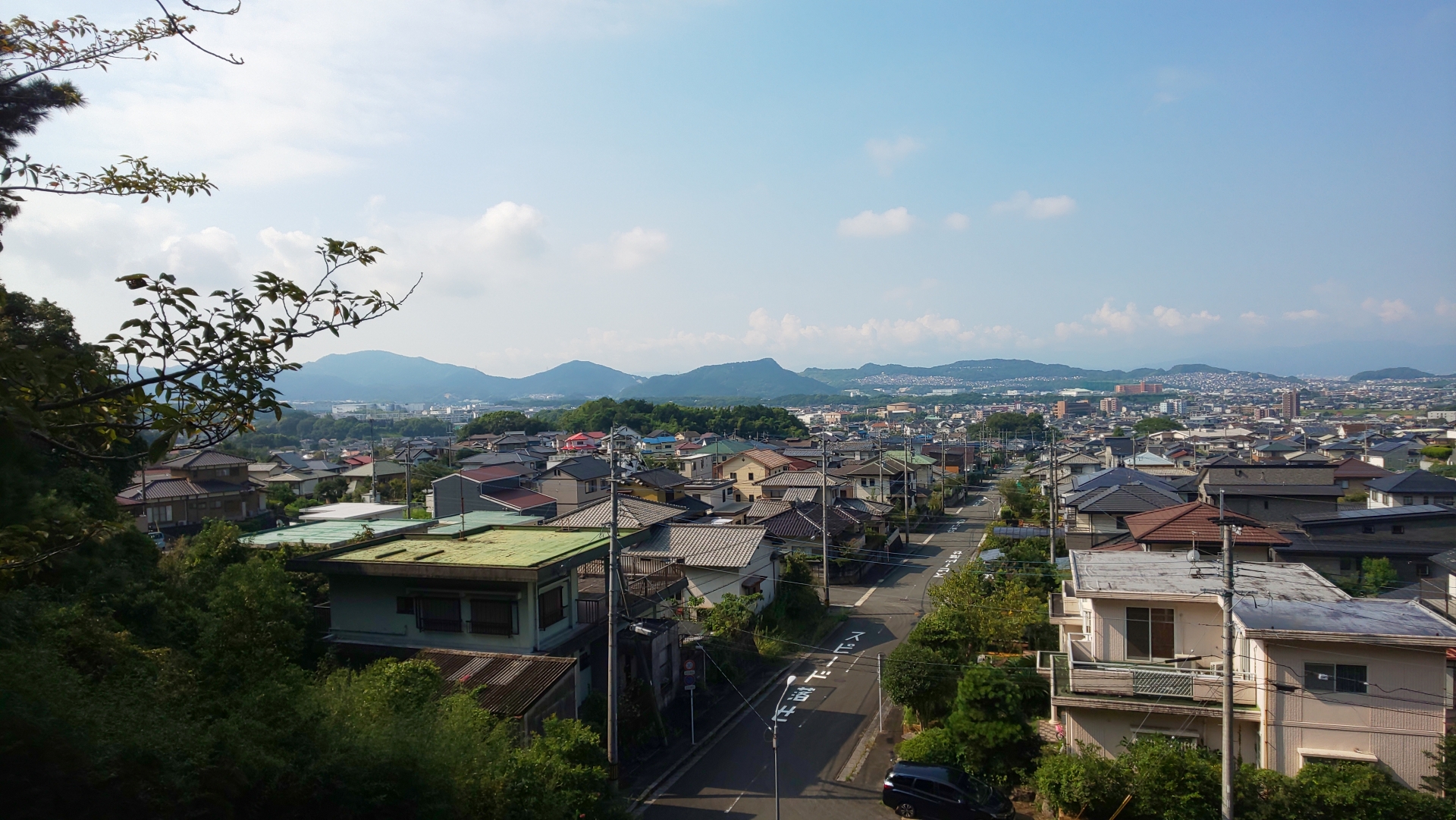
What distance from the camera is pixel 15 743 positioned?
10.7 feet

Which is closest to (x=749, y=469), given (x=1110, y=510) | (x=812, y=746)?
(x=1110, y=510)

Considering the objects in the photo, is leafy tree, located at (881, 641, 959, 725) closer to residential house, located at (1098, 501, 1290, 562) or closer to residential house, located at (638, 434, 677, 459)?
residential house, located at (1098, 501, 1290, 562)

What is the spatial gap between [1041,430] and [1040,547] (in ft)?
230

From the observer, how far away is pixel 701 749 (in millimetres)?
12898

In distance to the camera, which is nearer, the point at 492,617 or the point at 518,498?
the point at 492,617

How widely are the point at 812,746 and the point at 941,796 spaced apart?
2966mm

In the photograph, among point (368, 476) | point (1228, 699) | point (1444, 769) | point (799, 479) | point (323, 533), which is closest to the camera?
point (1228, 699)

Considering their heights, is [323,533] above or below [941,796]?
above

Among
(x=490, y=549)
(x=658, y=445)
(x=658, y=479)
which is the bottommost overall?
(x=658, y=445)

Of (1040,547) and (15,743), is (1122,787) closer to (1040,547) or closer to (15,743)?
(15,743)

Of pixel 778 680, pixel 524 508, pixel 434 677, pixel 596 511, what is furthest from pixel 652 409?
pixel 434 677

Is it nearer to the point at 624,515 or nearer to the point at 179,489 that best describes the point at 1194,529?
the point at 624,515

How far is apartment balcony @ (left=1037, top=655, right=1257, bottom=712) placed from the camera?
10023 mm

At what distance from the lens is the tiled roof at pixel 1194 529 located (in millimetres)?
17203
